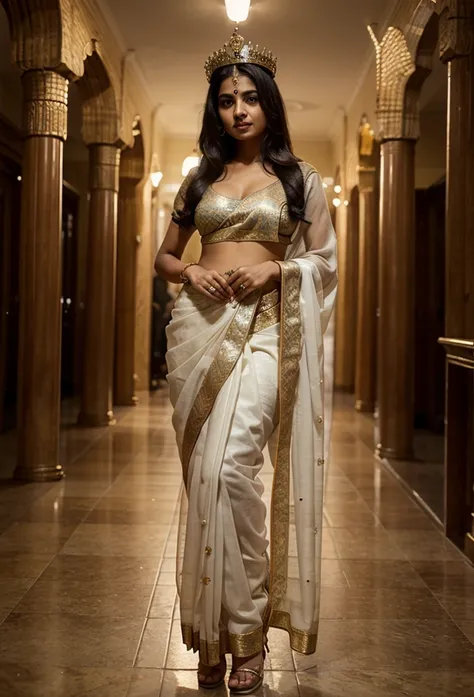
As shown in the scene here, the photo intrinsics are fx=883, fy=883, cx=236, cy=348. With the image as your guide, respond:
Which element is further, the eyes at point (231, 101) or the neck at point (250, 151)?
the neck at point (250, 151)

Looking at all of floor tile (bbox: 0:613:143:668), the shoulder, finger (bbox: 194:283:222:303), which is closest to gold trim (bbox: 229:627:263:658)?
floor tile (bbox: 0:613:143:668)

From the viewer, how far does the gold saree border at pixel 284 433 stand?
275 cm

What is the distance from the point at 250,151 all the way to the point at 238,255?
1.28 ft

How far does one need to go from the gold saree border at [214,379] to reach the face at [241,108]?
619 mm

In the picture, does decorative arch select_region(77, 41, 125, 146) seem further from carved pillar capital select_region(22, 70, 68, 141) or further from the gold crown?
the gold crown

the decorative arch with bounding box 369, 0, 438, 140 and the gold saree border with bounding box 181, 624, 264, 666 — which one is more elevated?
the decorative arch with bounding box 369, 0, 438, 140

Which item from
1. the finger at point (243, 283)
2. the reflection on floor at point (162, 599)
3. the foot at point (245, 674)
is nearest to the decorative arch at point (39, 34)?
the reflection on floor at point (162, 599)

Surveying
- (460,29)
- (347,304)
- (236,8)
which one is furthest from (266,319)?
(347,304)

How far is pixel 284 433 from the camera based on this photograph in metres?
2.75

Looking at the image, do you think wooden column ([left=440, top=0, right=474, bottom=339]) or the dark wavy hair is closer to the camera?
the dark wavy hair

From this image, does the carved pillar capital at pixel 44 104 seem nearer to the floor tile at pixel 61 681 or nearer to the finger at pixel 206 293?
the finger at pixel 206 293

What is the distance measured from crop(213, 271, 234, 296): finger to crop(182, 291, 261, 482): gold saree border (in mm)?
79

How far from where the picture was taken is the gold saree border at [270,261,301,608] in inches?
108

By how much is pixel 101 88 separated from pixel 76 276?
18.2 feet
